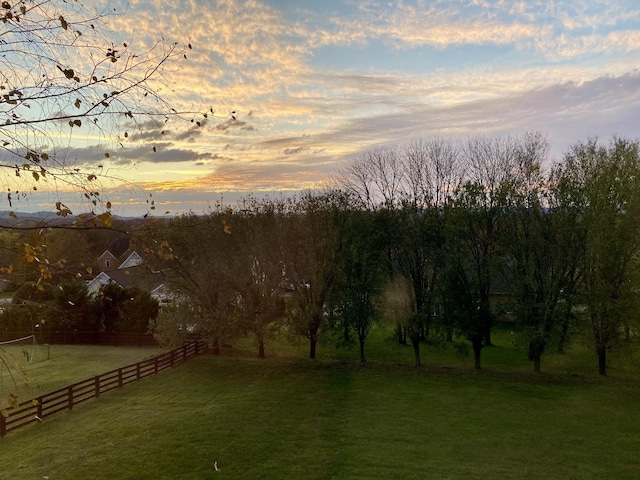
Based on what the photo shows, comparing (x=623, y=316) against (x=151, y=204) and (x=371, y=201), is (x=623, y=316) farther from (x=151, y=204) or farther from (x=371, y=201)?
(x=151, y=204)

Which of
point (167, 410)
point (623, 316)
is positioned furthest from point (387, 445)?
point (623, 316)

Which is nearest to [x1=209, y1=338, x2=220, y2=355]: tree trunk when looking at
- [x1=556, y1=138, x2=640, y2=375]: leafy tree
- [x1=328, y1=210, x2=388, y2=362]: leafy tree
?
[x1=328, y1=210, x2=388, y2=362]: leafy tree

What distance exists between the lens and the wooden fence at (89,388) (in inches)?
594

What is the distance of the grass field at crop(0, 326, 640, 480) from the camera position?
11039 millimetres

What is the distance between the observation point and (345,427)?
555 inches

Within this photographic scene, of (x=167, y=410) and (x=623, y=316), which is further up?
(x=623, y=316)

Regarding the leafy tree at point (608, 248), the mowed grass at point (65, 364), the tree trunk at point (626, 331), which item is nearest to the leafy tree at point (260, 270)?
the mowed grass at point (65, 364)

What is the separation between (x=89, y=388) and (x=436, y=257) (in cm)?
1899

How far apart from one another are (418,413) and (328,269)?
10.8m

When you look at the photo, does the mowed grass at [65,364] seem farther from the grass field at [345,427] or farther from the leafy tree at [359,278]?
the leafy tree at [359,278]

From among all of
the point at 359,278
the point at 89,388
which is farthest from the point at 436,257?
the point at 89,388

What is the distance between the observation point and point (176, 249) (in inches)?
965

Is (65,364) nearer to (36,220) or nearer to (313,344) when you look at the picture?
(313,344)

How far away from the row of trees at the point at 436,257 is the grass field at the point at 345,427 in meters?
2.82
